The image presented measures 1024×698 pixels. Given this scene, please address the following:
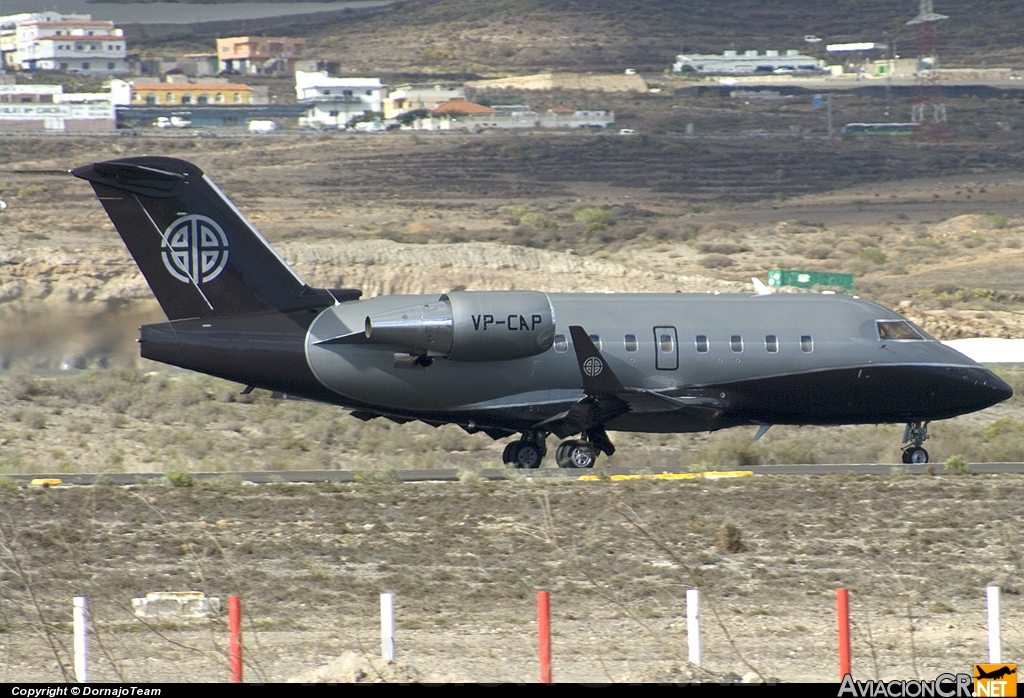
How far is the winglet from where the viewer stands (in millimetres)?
23469

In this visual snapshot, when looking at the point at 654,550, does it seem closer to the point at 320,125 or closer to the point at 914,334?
the point at 914,334

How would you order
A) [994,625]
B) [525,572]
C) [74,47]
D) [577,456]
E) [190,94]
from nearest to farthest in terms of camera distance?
[994,625] < [525,572] < [577,456] < [190,94] < [74,47]

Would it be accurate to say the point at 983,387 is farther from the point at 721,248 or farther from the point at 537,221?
the point at 537,221

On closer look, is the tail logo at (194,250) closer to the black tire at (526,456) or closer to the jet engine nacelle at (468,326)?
the jet engine nacelle at (468,326)

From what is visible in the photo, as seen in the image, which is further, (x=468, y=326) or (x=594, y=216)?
(x=594, y=216)

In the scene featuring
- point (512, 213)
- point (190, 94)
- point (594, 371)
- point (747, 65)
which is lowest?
point (512, 213)

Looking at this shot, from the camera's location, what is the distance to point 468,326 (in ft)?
75.5

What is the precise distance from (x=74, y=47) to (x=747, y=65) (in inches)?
2798

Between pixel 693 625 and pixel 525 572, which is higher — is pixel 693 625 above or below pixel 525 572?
above

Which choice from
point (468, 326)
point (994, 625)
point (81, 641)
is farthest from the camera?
point (468, 326)

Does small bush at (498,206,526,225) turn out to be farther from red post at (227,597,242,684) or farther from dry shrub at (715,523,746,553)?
red post at (227,597,242,684)

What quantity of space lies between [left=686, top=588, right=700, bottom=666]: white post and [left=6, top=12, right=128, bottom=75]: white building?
470 feet

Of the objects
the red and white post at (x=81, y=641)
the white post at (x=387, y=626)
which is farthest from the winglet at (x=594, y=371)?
the red and white post at (x=81, y=641)

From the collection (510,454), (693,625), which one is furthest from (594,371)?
(693,625)
